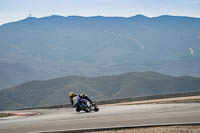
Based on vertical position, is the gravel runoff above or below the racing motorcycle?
below

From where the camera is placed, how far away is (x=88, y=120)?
2131cm

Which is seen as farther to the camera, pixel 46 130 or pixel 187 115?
pixel 187 115

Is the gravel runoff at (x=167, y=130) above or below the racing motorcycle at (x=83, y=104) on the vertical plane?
below

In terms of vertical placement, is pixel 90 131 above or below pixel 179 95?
below

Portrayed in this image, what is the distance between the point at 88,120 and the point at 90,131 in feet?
11.7

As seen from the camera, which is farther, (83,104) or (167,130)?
(83,104)

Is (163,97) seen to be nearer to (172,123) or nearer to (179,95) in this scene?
(179,95)

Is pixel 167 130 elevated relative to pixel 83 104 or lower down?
lower down

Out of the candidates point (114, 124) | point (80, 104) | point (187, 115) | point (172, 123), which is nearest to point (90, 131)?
point (114, 124)

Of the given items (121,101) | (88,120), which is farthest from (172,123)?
(121,101)

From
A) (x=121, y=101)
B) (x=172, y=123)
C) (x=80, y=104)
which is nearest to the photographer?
(x=172, y=123)

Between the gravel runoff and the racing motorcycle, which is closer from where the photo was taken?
the gravel runoff

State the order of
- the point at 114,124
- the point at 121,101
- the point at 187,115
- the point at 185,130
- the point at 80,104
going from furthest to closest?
the point at 121,101 → the point at 80,104 → the point at 187,115 → the point at 114,124 → the point at 185,130

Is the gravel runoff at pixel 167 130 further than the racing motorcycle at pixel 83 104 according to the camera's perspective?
No
